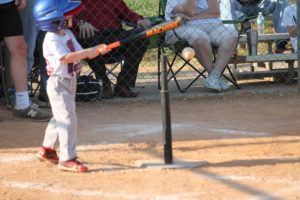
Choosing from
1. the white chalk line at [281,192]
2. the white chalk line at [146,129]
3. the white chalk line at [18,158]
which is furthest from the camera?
the white chalk line at [146,129]

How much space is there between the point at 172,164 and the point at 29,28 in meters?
3.21

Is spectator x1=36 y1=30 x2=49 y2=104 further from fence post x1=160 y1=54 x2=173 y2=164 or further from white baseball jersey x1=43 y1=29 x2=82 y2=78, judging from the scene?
fence post x1=160 y1=54 x2=173 y2=164

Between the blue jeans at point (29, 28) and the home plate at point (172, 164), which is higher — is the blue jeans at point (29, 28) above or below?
above

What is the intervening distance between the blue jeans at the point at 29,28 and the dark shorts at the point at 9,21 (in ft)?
2.15

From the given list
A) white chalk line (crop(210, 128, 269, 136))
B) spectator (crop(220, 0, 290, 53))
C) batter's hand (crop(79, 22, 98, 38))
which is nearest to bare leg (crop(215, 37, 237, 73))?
spectator (crop(220, 0, 290, 53))

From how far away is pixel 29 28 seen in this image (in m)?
6.20

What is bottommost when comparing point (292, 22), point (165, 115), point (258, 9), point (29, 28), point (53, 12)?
point (165, 115)

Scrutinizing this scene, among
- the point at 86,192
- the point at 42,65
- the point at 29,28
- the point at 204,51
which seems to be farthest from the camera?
the point at 204,51

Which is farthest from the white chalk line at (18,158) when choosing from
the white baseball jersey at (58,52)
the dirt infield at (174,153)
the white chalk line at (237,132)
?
the white chalk line at (237,132)

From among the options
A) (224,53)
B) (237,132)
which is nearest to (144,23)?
(224,53)

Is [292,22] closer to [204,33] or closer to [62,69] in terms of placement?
[204,33]

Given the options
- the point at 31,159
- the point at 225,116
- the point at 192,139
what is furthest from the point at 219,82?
the point at 31,159

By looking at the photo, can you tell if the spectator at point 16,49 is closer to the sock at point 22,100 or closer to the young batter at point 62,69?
the sock at point 22,100

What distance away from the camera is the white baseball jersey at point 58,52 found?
3.72m
